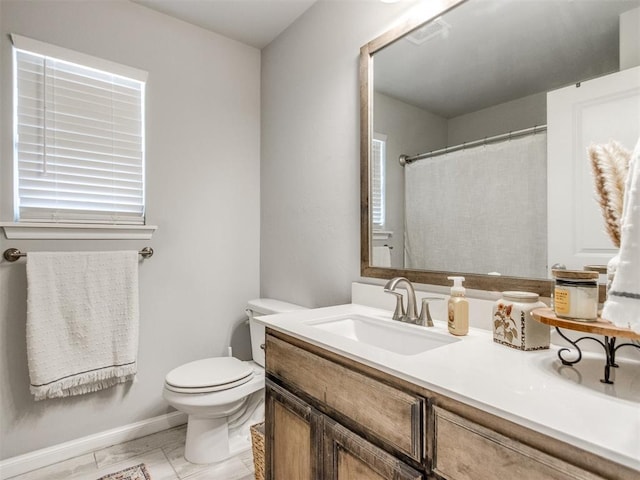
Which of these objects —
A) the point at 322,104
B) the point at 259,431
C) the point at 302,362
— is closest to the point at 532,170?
the point at 302,362

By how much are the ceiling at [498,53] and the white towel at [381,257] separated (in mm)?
599

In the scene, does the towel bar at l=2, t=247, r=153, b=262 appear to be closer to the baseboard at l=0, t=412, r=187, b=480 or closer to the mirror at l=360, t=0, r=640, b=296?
the baseboard at l=0, t=412, r=187, b=480

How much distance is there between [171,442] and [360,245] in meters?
1.54

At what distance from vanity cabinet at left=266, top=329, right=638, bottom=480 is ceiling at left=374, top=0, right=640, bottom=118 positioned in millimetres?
968

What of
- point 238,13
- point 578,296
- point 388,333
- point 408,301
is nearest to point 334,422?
point 388,333

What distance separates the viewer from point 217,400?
1.64 metres

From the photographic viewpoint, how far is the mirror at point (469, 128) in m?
1.05

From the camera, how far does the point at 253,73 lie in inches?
96.3

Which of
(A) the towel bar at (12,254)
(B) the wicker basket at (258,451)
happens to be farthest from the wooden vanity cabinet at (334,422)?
(A) the towel bar at (12,254)

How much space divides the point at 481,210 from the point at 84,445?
2233 millimetres

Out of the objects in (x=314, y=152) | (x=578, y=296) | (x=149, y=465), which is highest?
(x=314, y=152)

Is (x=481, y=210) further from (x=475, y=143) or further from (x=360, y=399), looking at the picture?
(x=360, y=399)

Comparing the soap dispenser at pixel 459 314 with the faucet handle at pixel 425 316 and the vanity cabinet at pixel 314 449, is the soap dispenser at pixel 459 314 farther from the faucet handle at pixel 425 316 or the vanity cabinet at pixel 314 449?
the vanity cabinet at pixel 314 449

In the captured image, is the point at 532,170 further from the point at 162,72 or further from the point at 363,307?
the point at 162,72
